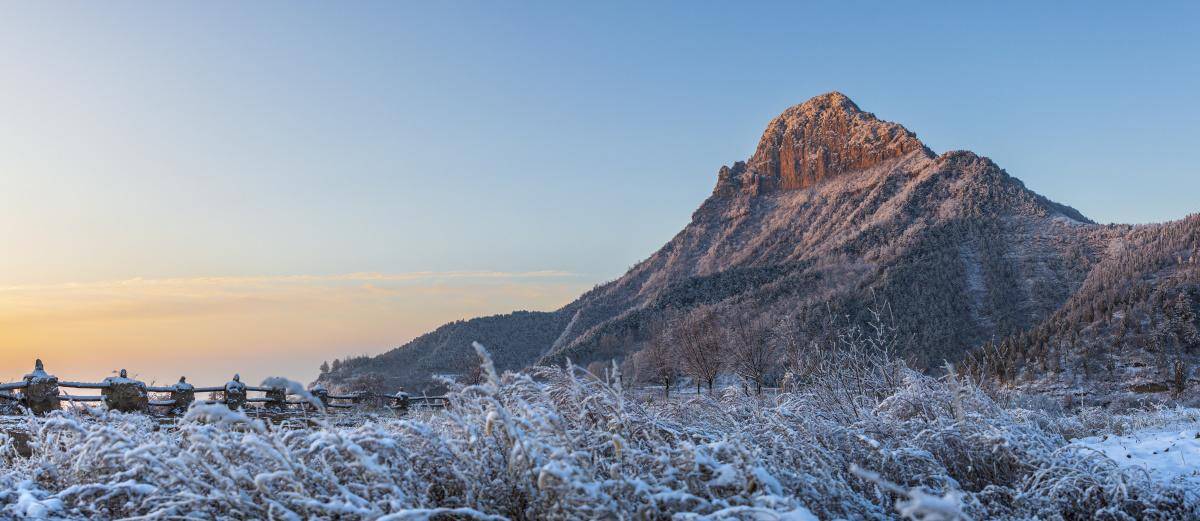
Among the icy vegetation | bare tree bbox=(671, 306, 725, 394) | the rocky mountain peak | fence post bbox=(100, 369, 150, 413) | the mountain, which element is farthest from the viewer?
the rocky mountain peak

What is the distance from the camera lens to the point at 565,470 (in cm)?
268

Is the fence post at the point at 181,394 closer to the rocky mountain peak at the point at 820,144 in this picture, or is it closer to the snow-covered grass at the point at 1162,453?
the snow-covered grass at the point at 1162,453

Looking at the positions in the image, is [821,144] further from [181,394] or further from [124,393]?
[124,393]

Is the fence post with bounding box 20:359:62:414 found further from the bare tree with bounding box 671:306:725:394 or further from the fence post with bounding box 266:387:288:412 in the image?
the bare tree with bounding box 671:306:725:394

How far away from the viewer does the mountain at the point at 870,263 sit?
2121 inches

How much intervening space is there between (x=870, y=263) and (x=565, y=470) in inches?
3261

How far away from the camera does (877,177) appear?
117188 millimetres

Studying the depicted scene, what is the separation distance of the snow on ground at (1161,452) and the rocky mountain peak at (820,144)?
398ft

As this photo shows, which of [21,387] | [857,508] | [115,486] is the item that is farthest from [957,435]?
[21,387]

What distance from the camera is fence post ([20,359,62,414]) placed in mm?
12375

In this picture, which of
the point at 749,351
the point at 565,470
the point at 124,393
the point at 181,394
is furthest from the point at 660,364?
the point at 565,470

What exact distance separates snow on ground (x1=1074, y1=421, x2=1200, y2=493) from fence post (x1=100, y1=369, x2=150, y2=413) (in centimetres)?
1469

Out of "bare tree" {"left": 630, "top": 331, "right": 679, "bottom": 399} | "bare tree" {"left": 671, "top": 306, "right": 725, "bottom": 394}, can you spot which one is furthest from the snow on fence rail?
"bare tree" {"left": 630, "top": 331, "right": 679, "bottom": 399}

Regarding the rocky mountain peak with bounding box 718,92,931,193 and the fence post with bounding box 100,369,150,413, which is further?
the rocky mountain peak with bounding box 718,92,931,193
